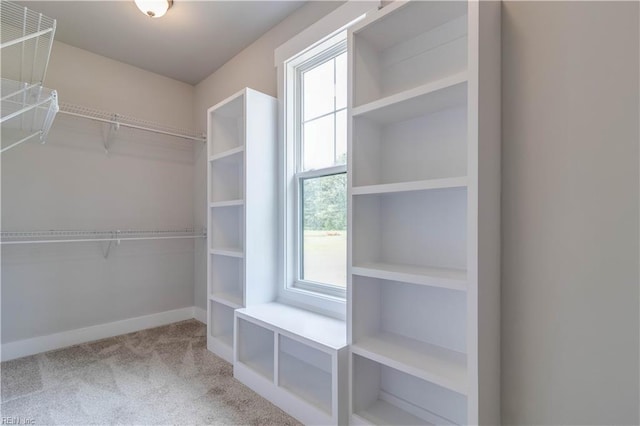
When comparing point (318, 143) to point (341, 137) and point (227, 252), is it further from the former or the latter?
point (227, 252)

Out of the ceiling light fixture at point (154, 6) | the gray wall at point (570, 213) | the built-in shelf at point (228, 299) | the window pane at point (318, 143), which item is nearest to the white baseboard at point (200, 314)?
the built-in shelf at point (228, 299)

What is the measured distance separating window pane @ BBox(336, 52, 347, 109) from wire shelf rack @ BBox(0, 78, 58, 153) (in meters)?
1.69

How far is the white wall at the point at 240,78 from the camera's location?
88.0 inches

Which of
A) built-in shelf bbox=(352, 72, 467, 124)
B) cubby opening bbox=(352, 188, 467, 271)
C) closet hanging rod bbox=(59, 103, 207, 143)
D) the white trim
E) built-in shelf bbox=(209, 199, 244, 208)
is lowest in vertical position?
cubby opening bbox=(352, 188, 467, 271)

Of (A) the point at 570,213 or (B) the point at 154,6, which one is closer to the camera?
(A) the point at 570,213

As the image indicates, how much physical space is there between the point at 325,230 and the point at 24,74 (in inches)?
99.3

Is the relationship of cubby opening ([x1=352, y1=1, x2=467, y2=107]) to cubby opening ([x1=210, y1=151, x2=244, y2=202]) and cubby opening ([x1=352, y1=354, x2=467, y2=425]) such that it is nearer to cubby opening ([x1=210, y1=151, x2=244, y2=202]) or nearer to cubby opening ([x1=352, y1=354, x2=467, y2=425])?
cubby opening ([x1=210, y1=151, x2=244, y2=202])

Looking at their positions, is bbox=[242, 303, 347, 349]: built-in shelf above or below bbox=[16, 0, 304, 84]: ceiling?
below

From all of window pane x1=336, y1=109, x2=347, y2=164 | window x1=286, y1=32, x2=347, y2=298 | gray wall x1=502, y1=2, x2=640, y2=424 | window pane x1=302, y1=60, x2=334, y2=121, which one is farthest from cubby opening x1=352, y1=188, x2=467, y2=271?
window pane x1=302, y1=60, x2=334, y2=121


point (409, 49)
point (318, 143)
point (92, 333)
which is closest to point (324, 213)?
point (318, 143)

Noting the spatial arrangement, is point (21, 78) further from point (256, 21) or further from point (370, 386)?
point (370, 386)

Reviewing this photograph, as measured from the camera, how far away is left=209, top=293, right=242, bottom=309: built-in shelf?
2290 mm

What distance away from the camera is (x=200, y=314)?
3.29 meters

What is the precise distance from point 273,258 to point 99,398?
1.33 meters
